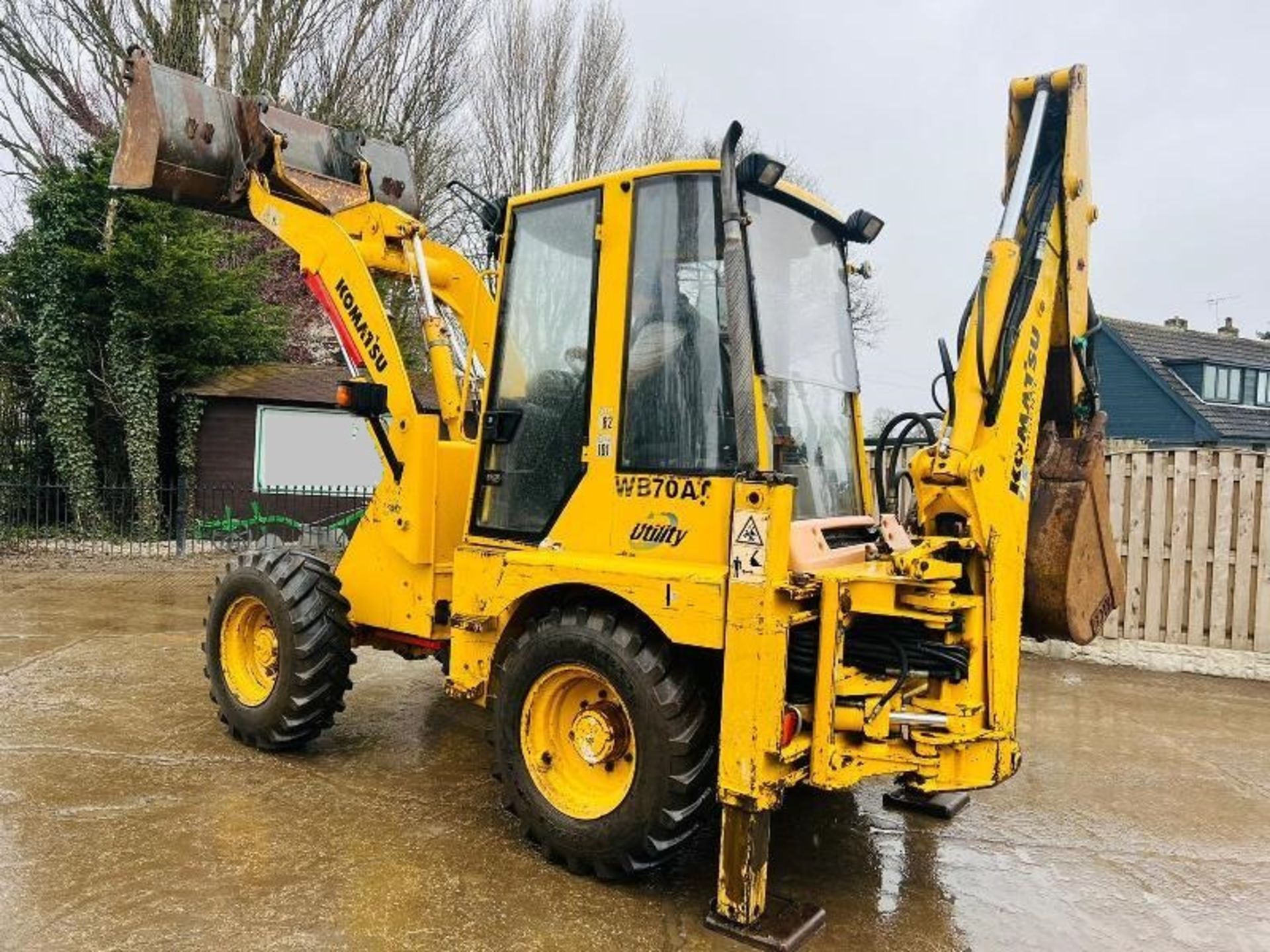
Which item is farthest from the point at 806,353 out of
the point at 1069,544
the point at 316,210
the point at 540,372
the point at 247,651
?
the point at 247,651

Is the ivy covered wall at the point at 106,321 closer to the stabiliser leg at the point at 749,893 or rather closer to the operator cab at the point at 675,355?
the operator cab at the point at 675,355

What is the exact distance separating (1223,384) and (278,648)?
2994 cm

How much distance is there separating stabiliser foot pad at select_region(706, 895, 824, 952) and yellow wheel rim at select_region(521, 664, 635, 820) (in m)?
0.58

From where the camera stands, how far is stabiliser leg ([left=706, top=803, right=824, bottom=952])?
10.9ft

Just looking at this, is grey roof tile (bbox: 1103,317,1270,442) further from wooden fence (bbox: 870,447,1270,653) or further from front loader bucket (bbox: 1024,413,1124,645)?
front loader bucket (bbox: 1024,413,1124,645)

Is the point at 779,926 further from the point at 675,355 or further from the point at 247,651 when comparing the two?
the point at 247,651

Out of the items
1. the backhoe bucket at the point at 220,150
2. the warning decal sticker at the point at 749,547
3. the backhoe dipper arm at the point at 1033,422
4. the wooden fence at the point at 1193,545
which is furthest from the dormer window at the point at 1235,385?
the warning decal sticker at the point at 749,547

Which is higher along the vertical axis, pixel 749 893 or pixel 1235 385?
pixel 1235 385

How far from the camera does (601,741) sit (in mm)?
3725

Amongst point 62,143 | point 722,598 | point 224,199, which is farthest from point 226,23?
point 722,598

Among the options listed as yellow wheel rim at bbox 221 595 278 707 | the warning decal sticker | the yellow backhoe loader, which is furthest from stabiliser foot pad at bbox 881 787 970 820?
yellow wheel rim at bbox 221 595 278 707

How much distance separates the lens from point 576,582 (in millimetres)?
3793

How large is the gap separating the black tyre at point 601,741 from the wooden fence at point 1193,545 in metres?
6.04

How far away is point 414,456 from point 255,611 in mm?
1410
